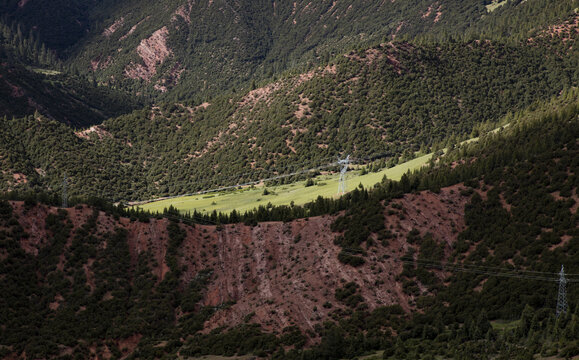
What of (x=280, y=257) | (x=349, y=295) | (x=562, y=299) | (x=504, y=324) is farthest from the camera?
(x=280, y=257)

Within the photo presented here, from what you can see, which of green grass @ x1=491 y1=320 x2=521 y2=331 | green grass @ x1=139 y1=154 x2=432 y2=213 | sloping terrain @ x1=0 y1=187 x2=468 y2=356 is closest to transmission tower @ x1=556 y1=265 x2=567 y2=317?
green grass @ x1=491 y1=320 x2=521 y2=331

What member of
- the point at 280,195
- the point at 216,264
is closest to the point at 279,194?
the point at 280,195

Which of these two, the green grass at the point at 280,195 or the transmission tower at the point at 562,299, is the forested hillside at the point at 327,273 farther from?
the green grass at the point at 280,195

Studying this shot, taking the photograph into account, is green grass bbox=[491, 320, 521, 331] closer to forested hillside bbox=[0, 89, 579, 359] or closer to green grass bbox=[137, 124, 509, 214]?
forested hillside bbox=[0, 89, 579, 359]

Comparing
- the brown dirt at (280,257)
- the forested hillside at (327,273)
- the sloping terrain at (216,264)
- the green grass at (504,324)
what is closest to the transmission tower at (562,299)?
the forested hillside at (327,273)

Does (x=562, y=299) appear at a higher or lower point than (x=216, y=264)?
lower

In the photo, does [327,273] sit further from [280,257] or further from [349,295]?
[280,257]

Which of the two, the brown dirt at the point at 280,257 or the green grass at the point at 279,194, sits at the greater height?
the green grass at the point at 279,194
